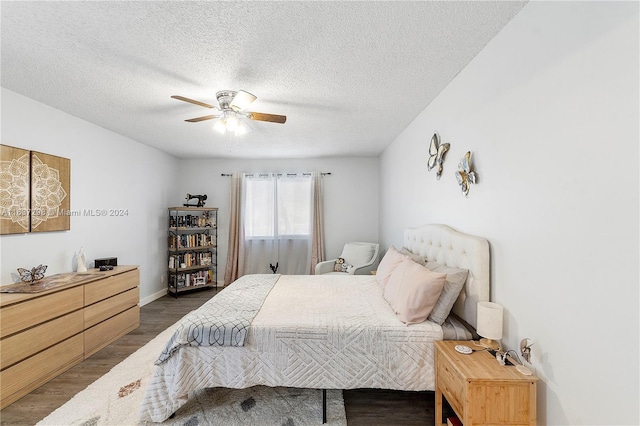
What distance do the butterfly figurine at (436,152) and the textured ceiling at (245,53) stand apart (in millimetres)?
422

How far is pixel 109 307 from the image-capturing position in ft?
9.18

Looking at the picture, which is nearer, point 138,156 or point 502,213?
point 502,213

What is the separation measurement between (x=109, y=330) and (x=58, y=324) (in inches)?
23.8

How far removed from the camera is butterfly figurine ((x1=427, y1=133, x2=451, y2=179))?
221cm

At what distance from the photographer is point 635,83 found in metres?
0.89

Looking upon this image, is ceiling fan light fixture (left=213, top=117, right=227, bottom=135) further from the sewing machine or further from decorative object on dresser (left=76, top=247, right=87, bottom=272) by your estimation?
the sewing machine

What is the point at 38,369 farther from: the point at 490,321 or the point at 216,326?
the point at 490,321

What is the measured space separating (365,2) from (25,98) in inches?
125

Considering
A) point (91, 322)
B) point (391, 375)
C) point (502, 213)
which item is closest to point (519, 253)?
point (502, 213)

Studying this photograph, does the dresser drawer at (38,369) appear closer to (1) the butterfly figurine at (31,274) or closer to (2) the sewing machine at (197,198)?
(1) the butterfly figurine at (31,274)

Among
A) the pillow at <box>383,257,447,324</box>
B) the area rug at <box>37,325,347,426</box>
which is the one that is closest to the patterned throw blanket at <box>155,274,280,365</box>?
the area rug at <box>37,325,347,426</box>

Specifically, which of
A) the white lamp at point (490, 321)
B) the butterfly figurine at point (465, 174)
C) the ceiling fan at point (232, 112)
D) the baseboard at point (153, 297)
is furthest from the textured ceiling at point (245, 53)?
the baseboard at point (153, 297)

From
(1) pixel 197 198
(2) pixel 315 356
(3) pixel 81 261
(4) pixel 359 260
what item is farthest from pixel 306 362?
(1) pixel 197 198

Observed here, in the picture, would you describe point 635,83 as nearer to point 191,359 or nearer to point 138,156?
point 191,359
